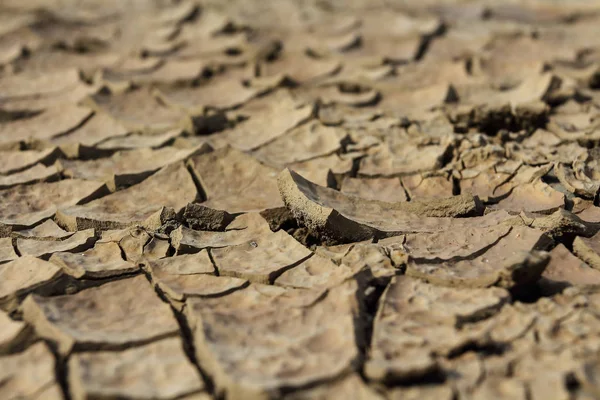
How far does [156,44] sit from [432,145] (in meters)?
1.68

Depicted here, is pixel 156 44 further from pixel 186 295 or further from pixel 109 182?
pixel 186 295

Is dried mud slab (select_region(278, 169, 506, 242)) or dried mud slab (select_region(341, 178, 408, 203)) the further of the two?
dried mud slab (select_region(341, 178, 408, 203))

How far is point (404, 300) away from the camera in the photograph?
1.53 meters

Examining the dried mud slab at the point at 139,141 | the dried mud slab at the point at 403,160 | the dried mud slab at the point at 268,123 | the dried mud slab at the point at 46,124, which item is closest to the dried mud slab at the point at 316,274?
the dried mud slab at the point at 403,160

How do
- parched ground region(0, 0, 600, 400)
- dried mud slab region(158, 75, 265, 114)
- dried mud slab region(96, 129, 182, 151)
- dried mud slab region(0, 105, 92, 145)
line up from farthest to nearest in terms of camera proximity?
dried mud slab region(158, 75, 265, 114), dried mud slab region(0, 105, 92, 145), dried mud slab region(96, 129, 182, 151), parched ground region(0, 0, 600, 400)

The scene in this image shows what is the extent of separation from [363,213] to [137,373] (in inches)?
33.1

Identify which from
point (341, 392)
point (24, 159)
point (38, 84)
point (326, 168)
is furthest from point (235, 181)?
point (38, 84)

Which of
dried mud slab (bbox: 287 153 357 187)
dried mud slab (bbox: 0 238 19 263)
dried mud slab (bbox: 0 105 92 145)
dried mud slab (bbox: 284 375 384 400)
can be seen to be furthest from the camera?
dried mud slab (bbox: 0 105 92 145)

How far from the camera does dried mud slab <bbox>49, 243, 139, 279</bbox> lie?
1715 mm

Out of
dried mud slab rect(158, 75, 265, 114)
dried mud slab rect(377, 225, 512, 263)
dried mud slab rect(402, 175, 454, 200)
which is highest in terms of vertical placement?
dried mud slab rect(377, 225, 512, 263)

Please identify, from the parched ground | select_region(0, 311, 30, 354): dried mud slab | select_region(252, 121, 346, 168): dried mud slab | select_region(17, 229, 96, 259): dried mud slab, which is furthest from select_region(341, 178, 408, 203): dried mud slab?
select_region(0, 311, 30, 354): dried mud slab

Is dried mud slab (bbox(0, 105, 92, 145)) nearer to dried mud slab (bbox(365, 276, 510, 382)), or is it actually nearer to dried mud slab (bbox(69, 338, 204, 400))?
dried mud slab (bbox(69, 338, 204, 400))

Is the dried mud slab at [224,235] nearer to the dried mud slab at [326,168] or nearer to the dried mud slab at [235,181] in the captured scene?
the dried mud slab at [235,181]

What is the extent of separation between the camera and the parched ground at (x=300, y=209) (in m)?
1.33
